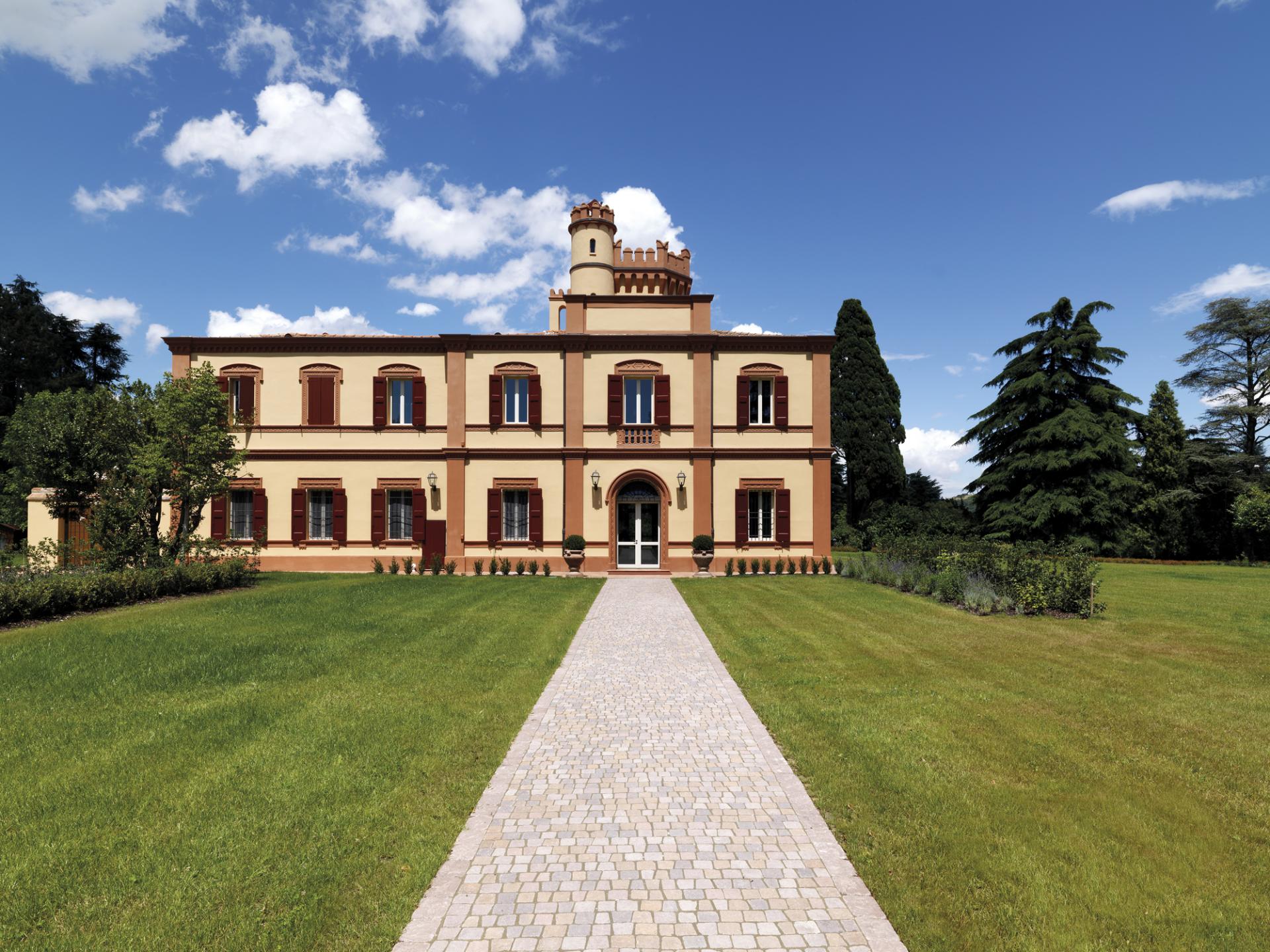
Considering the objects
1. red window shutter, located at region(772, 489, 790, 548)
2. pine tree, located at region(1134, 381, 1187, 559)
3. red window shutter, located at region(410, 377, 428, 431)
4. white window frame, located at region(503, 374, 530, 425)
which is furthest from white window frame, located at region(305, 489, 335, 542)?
pine tree, located at region(1134, 381, 1187, 559)

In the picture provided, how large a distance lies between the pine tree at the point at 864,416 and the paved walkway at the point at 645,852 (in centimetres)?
3100

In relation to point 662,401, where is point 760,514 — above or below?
below

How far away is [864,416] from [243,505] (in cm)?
3065

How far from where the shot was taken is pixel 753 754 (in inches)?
231

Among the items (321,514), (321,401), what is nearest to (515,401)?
(321,401)

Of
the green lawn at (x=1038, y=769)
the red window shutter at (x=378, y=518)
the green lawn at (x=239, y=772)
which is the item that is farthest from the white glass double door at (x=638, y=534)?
the green lawn at (x=239, y=772)

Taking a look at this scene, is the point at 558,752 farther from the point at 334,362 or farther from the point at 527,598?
the point at 334,362

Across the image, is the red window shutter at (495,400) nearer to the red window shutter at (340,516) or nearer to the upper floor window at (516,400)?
the upper floor window at (516,400)

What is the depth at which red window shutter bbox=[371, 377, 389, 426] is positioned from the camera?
2250 centimetres

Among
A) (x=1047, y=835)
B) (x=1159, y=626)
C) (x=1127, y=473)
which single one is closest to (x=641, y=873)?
(x=1047, y=835)

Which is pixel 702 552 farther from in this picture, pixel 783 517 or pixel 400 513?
pixel 400 513

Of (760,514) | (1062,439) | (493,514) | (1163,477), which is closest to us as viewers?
(493,514)

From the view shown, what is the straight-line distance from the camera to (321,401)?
22.6m

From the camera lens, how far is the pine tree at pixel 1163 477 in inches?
1163
